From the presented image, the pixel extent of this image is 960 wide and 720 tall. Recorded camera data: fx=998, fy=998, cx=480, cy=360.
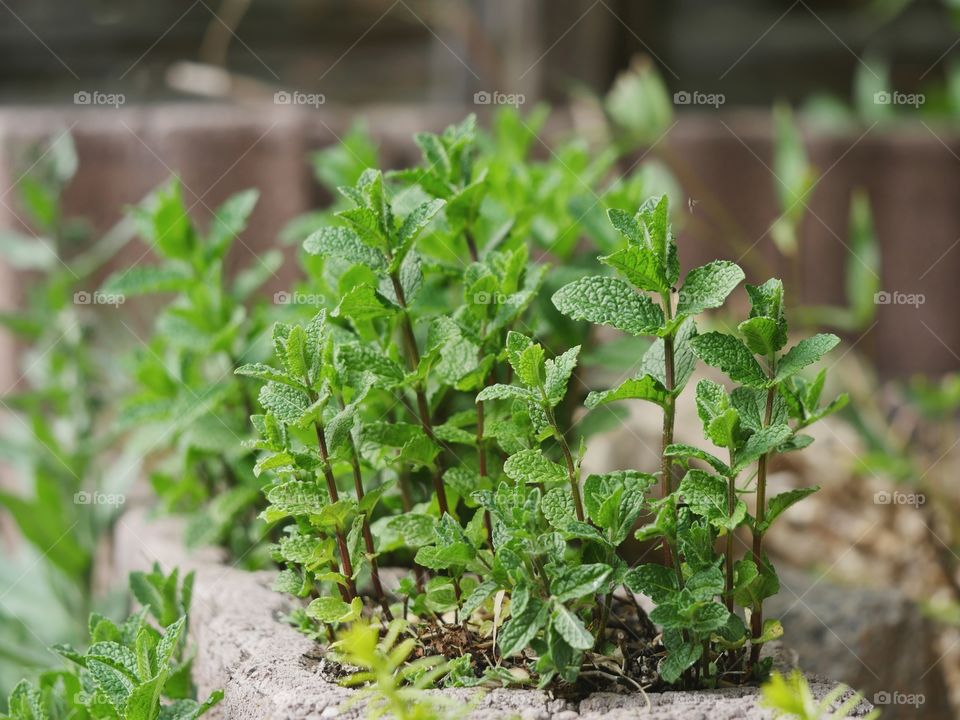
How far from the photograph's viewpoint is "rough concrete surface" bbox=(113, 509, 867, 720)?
708mm

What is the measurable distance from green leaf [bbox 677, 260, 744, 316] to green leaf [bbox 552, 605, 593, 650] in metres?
0.23

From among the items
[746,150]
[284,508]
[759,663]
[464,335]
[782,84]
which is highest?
[782,84]

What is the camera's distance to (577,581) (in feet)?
2.29

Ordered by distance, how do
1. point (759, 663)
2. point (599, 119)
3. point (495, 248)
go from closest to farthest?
point (759, 663) < point (495, 248) < point (599, 119)

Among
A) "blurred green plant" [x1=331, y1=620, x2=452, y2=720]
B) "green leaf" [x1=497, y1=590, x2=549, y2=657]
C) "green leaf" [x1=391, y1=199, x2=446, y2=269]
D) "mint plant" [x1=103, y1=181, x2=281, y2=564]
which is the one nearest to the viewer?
"blurred green plant" [x1=331, y1=620, x2=452, y2=720]

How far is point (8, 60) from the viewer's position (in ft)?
10.7

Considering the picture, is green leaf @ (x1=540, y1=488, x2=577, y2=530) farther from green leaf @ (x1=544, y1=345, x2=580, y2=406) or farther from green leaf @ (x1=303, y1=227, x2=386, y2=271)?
green leaf @ (x1=303, y1=227, x2=386, y2=271)

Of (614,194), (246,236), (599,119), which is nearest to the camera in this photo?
(614,194)

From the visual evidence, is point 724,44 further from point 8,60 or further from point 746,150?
point 8,60

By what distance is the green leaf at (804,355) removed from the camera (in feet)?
2.35

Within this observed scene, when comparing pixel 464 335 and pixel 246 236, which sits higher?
pixel 246 236

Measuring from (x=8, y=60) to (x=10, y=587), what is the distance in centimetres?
235

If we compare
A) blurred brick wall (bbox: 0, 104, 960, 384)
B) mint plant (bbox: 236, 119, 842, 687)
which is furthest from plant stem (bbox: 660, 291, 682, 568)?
blurred brick wall (bbox: 0, 104, 960, 384)

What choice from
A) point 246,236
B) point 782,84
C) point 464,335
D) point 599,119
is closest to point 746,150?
point 599,119
